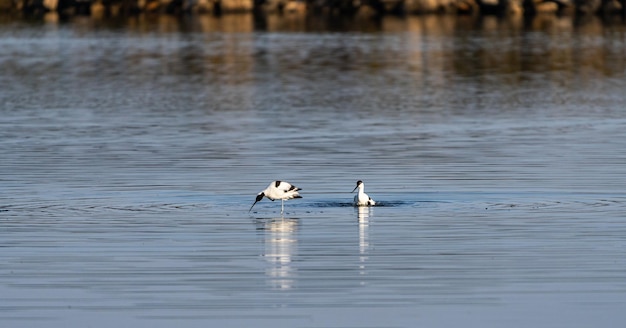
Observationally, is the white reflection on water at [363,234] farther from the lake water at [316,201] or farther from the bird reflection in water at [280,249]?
the bird reflection in water at [280,249]

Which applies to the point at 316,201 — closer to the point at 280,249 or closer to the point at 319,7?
the point at 280,249

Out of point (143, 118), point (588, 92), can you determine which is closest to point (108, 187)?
point (143, 118)

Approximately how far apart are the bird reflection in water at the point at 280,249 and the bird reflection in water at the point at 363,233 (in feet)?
2.43

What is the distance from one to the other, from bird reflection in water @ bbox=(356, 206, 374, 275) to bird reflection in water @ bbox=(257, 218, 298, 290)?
0.74 metres

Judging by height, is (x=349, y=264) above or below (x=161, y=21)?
above

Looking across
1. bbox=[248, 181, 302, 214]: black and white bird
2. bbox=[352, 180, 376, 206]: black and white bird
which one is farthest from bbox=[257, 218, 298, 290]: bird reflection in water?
bbox=[352, 180, 376, 206]: black and white bird

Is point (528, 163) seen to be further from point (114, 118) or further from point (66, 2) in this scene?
point (66, 2)

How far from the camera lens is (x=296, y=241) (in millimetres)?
18500

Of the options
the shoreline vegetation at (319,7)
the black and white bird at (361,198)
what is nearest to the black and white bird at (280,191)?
the black and white bird at (361,198)

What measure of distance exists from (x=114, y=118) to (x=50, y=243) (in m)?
19.3

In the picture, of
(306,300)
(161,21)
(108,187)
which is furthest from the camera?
(161,21)

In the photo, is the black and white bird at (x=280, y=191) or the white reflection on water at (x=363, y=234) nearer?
the white reflection on water at (x=363, y=234)

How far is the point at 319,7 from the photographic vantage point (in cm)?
11906

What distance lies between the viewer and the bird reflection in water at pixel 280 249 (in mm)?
16094
